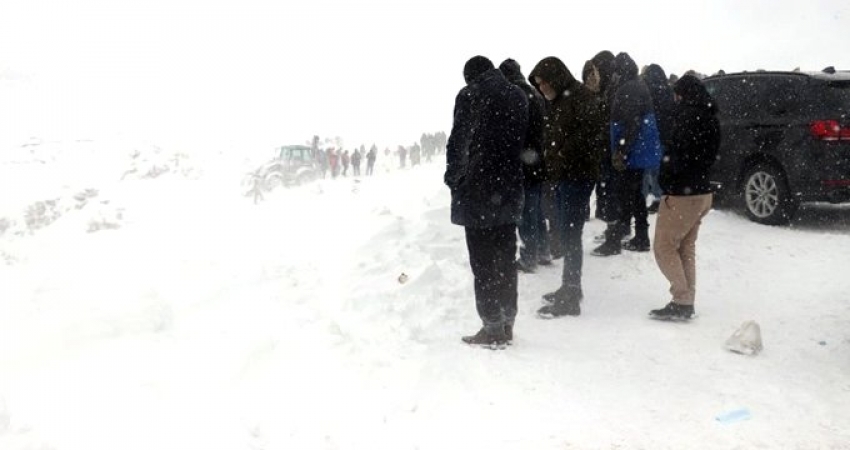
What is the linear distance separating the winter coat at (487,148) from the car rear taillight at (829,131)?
4.33m

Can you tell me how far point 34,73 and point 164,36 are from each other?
3330 cm

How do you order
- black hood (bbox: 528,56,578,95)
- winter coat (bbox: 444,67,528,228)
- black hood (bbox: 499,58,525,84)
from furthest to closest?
black hood (bbox: 499,58,525,84) → black hood (bbox: 528,56,578,95) → winter coat (bbox: 444,67,528,228)

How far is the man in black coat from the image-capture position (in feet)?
12.4

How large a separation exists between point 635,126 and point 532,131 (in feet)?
4.95

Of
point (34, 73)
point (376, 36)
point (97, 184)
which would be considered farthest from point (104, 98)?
point (376, 36)

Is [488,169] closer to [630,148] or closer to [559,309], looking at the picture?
[559,309]

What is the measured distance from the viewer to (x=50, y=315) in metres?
5.57

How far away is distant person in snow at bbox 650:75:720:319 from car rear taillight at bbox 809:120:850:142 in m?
2.80

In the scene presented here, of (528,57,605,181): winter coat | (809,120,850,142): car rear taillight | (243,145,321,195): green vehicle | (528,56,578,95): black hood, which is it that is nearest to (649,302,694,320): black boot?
(528,57,605,181): winter coat

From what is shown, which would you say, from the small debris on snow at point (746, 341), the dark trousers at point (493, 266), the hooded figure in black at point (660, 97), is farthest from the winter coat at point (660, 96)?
the dark trousers at point (493, 266)

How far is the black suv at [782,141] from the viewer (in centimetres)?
629

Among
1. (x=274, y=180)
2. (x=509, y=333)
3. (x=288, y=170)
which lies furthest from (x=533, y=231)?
(x=288, y=170)

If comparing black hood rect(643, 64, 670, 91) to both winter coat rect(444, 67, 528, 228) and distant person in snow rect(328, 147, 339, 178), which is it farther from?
distant person in snow rect(328, 147, 339, 178)

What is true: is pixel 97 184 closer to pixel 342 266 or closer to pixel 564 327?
pixel 342 266
